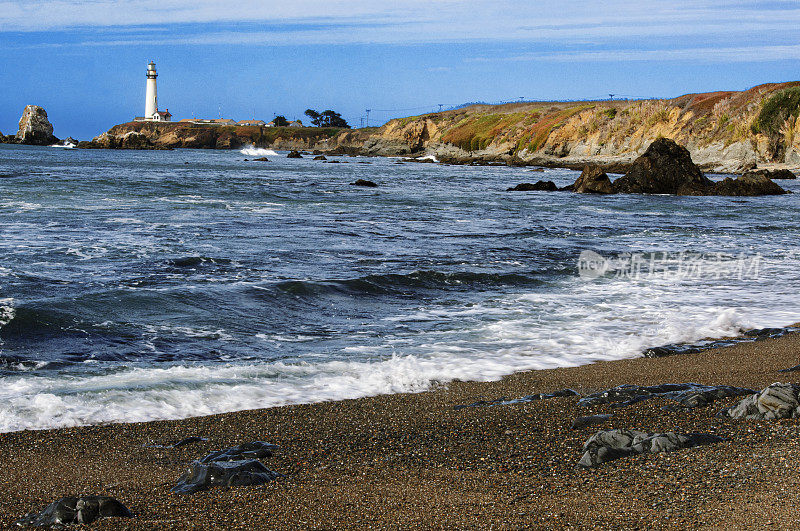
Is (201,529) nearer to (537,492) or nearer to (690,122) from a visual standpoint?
(537,492)

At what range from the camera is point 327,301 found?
32.4 feet

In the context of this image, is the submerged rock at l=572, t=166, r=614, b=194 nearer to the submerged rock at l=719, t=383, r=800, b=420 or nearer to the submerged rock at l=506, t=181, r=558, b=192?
the submerged rock at l=506, t=181, r=558, b=192

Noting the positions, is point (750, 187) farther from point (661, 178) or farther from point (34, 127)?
point (34, 127)

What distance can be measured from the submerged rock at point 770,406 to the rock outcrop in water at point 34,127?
470ft

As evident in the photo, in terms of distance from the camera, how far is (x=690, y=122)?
194 ft

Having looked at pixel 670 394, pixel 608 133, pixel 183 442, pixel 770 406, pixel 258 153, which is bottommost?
pixel 183 442

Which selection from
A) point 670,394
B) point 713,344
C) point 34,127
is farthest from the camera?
point 34,127

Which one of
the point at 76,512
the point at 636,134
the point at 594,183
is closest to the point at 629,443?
the point at 76,512

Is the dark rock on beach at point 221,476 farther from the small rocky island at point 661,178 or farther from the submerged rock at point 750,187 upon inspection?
the submerged rock at point 750,187

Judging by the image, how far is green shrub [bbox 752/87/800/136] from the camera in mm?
47250

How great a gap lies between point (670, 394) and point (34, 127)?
143m

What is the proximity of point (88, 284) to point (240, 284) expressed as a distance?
2.19m

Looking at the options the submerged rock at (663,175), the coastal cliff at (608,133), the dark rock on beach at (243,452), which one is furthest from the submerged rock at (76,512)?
the coastal cliff at (608,133)

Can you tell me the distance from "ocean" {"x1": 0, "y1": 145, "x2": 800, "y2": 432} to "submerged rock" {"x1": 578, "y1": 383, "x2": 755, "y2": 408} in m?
1.31
